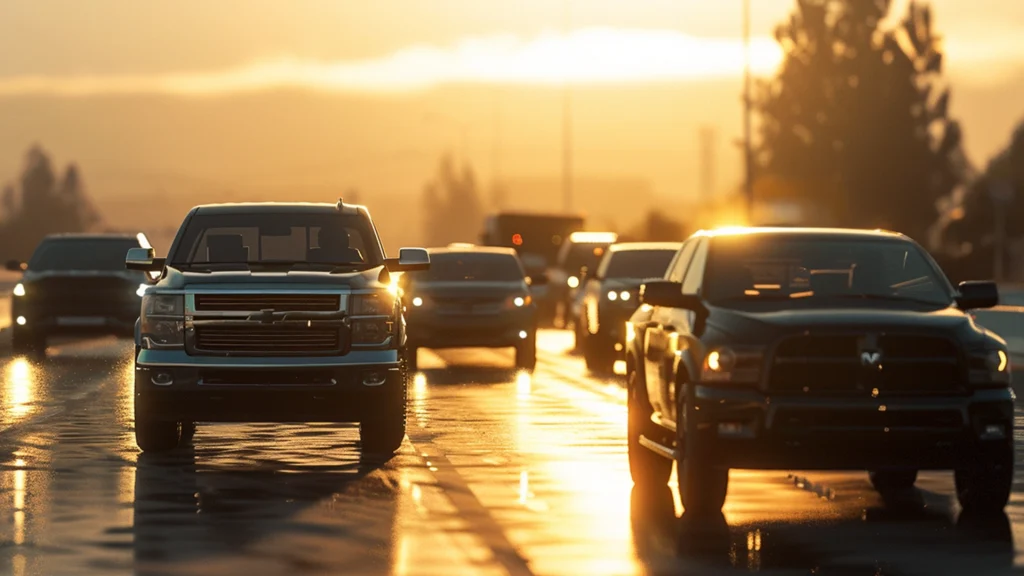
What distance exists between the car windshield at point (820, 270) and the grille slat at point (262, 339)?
3.64m

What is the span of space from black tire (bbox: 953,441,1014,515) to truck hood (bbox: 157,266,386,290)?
17.6 ft

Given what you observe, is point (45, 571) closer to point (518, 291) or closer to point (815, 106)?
point (518, 291)

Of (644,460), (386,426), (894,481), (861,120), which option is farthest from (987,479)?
(861,120)

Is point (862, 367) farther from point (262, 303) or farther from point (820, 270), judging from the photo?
point (262, 303)

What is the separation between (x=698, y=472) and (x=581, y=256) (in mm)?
30070

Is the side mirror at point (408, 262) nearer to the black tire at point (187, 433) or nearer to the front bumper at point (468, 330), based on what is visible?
the black tire at point (187, 433)

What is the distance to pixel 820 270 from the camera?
14219mm

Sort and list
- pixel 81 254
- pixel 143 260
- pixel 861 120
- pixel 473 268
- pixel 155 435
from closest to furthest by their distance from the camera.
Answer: pixel 155 435
pixel 143 260
pixel 473 268
pixel 81 254
pixel 861 120

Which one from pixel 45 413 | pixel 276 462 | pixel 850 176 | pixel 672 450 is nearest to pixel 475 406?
pixel 45 413

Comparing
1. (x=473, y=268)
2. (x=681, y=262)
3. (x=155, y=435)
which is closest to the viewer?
(x=681, y=262)

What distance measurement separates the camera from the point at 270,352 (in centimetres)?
1644

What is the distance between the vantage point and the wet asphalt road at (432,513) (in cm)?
1105

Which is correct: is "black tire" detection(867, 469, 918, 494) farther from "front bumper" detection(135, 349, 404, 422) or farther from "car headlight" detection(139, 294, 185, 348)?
"car headlight" detection(139, 294, 185, 348)

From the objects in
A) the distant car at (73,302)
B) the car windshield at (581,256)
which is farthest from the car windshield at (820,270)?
the car windshield at (581,256)
